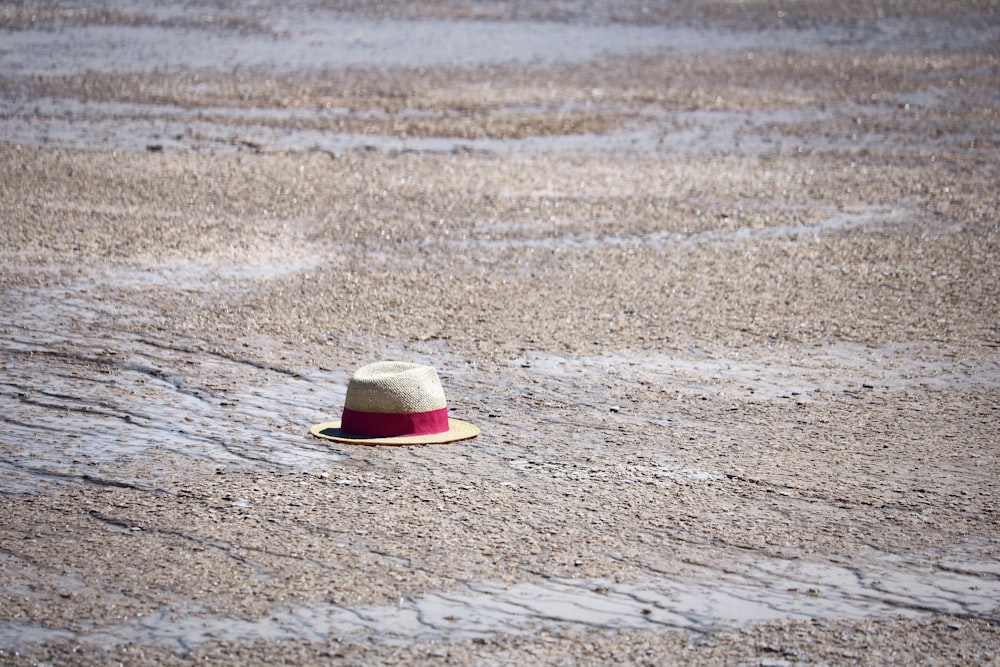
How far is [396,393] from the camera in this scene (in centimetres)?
621

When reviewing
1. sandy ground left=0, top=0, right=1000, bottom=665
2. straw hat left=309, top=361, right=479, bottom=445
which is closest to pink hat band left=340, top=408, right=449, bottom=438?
straw hat left=309, top=361, right=479, bottom=445

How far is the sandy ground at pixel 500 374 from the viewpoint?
14.9 feet

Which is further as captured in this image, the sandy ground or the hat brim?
the hat brim

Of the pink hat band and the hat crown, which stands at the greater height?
the hat crown

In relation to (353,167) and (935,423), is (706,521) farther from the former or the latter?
(353,167)

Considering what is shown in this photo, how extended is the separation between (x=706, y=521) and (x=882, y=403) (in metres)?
2.08

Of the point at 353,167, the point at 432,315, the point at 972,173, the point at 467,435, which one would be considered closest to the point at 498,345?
the point at 432,315

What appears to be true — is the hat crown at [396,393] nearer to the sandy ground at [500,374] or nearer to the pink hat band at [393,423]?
the pink hat band at [393,423]

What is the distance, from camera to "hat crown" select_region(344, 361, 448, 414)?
20.4 feet

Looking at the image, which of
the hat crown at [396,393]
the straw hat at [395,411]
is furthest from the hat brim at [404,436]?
the hat crown at [396,393]

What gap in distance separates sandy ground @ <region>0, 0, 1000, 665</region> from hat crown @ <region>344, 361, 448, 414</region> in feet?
0.88

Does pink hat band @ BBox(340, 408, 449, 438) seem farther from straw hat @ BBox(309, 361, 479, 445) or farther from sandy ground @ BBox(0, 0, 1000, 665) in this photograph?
sandy ground @ BBox(0, 0, 1000, 665)

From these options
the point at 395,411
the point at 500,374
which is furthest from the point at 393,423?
the point at 500,374

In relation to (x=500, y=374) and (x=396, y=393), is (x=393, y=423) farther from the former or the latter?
(x=500, y=374)
